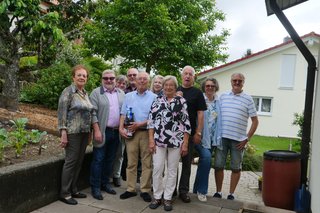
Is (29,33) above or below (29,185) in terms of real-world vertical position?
above

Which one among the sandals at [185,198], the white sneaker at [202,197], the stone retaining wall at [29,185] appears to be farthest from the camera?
the white sneaker at [202,197]

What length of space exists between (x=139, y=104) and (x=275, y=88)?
16704 millimetres

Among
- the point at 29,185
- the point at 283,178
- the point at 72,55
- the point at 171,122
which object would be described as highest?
the point at 72,55

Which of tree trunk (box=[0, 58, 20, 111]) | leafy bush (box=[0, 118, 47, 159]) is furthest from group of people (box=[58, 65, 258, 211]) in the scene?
tree trunk (box=[0, 58, 20, 111])

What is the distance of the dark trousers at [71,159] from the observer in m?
4.28

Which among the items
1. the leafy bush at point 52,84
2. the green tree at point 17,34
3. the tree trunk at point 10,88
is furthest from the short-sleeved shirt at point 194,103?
the leafy bush at point 52,84

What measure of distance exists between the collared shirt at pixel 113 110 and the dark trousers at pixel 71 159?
440 millimetres

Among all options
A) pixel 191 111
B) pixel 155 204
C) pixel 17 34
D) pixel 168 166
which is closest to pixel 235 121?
pixel 191 111

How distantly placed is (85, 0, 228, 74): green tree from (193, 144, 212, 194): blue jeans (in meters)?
6.60

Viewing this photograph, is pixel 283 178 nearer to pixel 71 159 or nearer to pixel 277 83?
pixel 71 159

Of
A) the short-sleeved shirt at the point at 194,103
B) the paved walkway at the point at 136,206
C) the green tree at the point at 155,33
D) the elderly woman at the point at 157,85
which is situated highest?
the green tree at the point at 155,33

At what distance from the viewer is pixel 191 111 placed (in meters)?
4.56

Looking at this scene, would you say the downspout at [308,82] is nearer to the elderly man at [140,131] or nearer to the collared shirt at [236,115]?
the collared shirt at [236,115]

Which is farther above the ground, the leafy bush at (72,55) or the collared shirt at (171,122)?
the leafy bush at (72,55)
